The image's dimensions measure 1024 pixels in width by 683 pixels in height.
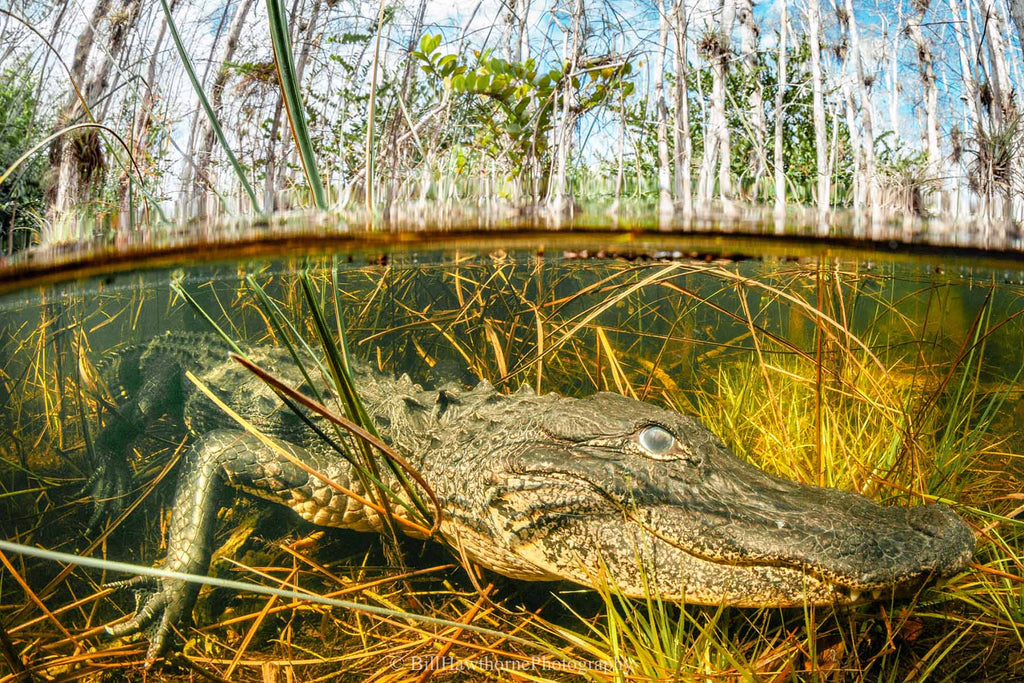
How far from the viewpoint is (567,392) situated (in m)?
3.57

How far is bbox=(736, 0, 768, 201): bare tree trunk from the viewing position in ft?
5.15

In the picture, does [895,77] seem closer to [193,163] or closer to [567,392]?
[193,163]

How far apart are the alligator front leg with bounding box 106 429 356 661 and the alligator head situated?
2.72 feet

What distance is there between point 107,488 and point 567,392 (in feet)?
8.68

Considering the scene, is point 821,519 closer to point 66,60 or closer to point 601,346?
point 601,346

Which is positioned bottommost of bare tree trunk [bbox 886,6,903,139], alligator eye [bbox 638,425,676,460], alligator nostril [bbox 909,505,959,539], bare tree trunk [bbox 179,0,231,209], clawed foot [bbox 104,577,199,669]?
clawed foot [bbox 104,577,199,669]

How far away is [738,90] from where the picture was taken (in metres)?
1.62

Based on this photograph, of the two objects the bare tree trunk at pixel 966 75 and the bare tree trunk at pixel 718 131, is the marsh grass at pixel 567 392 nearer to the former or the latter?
the bare tree trunk at pixel 966 75

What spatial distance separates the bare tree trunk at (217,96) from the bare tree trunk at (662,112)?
1.09 m

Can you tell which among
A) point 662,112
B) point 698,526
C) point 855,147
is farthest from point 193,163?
point 855,147

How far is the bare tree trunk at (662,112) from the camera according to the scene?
5.09ft

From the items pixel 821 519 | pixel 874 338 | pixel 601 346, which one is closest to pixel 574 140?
pixel 821 519

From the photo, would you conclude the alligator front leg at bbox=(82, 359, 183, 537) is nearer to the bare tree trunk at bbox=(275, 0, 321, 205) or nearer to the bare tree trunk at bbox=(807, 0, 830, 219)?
the bare tree trunk at bbox=(275, 0, 321, 205)

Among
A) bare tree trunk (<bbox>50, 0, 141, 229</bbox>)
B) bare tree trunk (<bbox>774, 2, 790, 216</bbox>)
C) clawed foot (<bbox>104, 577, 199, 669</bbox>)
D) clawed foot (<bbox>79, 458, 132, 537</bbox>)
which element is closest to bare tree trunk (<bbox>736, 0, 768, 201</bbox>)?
bare tree trunk (<bbox>774, 2, 790, 216</bbox>)
